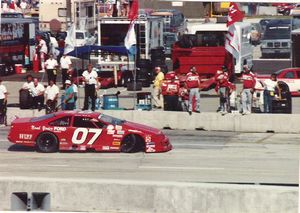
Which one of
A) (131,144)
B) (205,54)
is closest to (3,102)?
(131,144)

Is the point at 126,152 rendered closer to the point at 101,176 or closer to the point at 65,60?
the point at 101,176

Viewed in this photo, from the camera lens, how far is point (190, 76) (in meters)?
27.9

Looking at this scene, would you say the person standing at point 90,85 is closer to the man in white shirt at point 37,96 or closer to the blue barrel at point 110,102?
the blue barrel at point 110,102

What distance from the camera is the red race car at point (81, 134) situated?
2342 centimetres

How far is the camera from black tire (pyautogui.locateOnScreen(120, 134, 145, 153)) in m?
23.5

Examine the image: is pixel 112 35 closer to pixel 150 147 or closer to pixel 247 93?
pixel 247 93

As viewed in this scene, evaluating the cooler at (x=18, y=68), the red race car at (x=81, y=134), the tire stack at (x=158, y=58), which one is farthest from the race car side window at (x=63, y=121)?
the cooler at (x=18, y=68)

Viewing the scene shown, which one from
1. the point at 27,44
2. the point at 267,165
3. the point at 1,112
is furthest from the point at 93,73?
the point at 27,44

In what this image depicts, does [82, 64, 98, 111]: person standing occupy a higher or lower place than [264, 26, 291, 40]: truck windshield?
lower

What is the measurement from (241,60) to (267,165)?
17302 mm

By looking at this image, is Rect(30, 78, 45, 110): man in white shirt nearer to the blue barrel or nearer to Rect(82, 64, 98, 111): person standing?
Rect(82, 64, 98, 111): person standing

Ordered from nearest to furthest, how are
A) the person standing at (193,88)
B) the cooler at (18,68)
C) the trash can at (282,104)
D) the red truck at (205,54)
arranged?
the person standing at (193,88) < the trash can at (282,104) < the red truck at (205,54) < the cooler at (18,68)

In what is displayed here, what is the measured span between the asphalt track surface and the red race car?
232mm

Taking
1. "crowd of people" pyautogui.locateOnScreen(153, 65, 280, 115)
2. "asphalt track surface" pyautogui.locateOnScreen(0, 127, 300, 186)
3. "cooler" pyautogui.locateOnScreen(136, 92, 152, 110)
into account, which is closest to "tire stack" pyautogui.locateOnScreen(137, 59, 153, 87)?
"crowd of people" pyautogui.locateOnScreen(153, 65, 280, 115)
